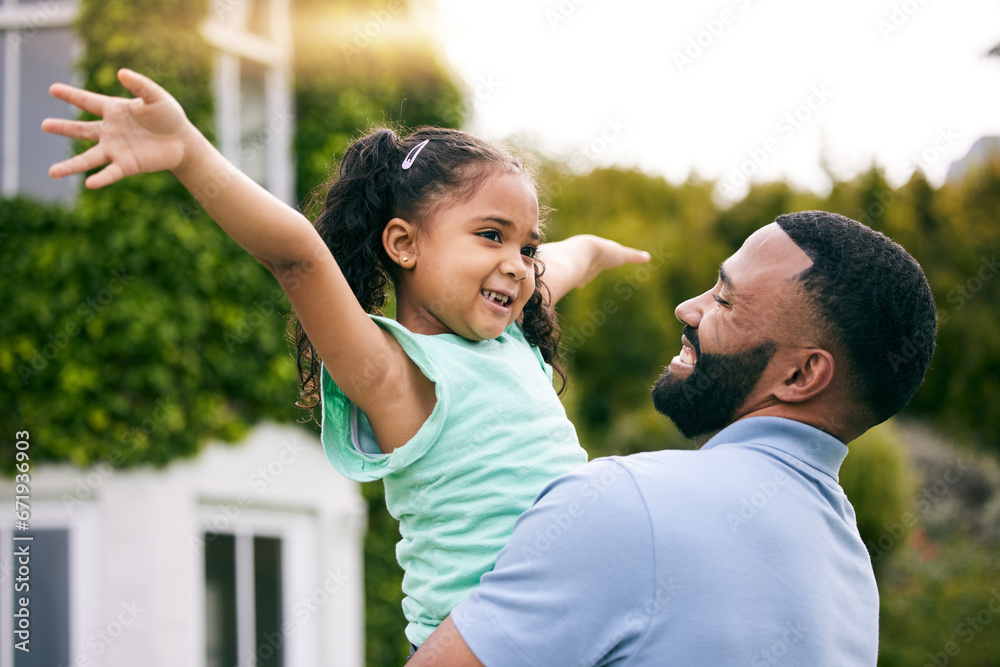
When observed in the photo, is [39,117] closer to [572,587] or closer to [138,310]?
[138,310]

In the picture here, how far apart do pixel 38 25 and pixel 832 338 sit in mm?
6284

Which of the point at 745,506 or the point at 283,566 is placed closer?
the point at 745,506

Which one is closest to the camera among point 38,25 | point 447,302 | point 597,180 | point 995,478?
point 447,302

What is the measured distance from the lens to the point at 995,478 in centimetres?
1541

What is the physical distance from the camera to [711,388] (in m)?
1.92

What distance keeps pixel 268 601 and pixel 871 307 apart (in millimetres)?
6009

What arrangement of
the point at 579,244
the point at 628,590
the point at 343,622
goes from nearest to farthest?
the point at 628,590 < the point at 579,244 < the point at 343,622

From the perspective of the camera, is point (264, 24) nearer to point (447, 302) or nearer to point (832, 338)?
point (447, 302)

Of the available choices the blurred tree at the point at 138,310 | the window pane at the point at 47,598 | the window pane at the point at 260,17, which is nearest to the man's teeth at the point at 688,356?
the blurred tree at the point at 138,310

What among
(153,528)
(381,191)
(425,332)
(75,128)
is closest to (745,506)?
(425,332)

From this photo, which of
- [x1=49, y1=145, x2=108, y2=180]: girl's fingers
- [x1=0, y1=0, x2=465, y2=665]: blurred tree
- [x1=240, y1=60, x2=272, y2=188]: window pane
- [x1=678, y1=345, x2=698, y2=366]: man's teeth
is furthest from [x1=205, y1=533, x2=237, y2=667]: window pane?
Answer: [x1=49, y1=145, x2=108, y2=180]: girl's fingers

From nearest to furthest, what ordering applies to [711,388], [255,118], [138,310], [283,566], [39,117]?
[711,388] → [138,310] → [39,117] → [283,566] → [255,118]

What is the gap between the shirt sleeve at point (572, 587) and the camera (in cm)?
150

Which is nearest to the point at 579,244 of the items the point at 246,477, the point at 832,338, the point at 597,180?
the point at 832,338
